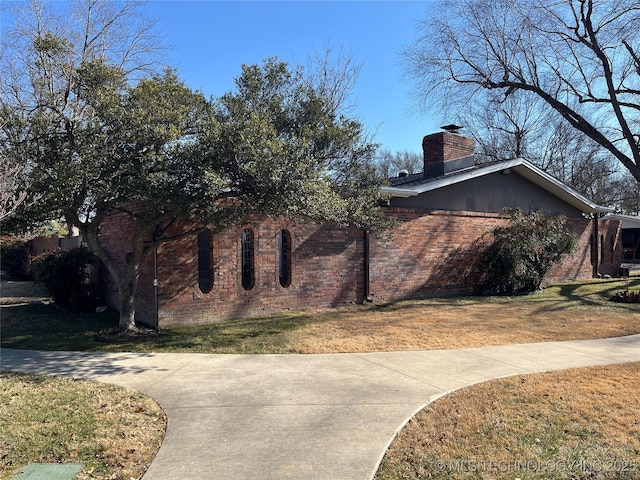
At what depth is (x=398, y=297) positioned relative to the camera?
1340 centimetres

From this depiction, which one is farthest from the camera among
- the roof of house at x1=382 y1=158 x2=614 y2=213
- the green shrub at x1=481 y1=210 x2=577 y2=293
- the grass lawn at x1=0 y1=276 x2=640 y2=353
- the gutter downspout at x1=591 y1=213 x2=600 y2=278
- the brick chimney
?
the gutter downspout at x1=591 y1=213 x2=600 y2=278

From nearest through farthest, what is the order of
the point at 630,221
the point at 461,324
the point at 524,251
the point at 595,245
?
the point at 461,324 → the point at 524,251 → the point at 595,245 → the point at 630,221

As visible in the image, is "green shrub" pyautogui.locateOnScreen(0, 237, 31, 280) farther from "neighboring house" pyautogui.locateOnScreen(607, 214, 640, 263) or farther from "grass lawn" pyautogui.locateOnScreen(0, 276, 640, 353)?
"neighboring house" pyautogui.locateOnScreen(607, 214, 640, 263)

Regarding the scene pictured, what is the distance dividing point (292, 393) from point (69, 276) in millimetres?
8215

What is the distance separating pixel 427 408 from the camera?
490 centimetres

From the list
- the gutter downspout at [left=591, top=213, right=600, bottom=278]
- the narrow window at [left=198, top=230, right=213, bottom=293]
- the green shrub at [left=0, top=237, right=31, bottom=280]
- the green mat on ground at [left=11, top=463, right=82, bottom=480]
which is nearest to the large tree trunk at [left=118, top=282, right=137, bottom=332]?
the narrow window at [left=198, top=230, right=213, bottom=293]

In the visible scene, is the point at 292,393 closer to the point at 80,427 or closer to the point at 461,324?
the point at 80,427

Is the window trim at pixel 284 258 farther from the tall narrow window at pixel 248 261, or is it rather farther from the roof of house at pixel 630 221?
the roof of house at pixel 630 221

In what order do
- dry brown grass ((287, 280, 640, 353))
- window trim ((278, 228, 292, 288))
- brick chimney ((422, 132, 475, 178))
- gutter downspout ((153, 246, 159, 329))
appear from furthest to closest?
brick chimney ((422, 132, 475, 178))
window trim ((278, 228, 292, 288))
gutter downspout ((153, 246, 159, 329))
dry brown grass ((287, 280, 640, 353))

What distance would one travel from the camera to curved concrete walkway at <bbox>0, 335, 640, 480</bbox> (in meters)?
3.75

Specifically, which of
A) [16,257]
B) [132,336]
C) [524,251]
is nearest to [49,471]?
[132,336]

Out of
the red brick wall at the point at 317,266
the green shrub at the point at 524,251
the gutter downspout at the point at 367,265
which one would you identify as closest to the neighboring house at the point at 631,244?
the green shrub at the point at 524,251

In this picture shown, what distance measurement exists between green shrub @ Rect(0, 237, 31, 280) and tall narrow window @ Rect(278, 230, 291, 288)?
45.4 feet

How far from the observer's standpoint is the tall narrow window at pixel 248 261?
1057cm
